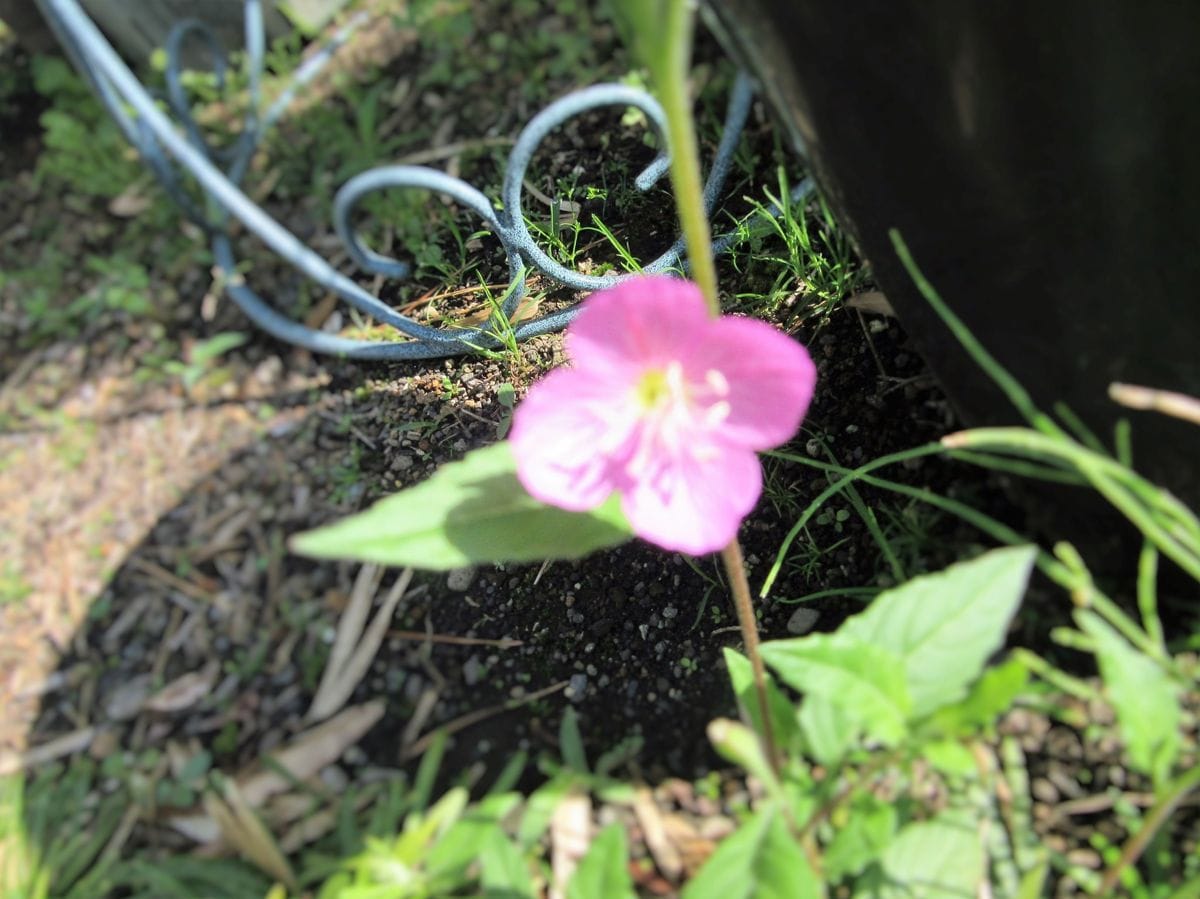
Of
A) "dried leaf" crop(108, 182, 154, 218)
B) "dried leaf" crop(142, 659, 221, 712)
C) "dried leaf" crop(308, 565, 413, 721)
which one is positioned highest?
"dried leaf" crop(108, 182, 154, 218)

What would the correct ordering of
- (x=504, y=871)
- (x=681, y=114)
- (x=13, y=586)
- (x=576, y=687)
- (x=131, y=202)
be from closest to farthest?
(x=681, y=114) → (x=504, y=871) → (x=576, y=687) → (x=13, y=586) → (x=131, y=202)

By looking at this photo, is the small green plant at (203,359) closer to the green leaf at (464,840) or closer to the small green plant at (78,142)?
the small green plant at (78,142)

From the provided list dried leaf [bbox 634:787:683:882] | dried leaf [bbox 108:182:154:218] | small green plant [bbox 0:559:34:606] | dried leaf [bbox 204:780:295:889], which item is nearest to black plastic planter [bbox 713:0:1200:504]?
dried leaf [bbox 634:787:683:882]

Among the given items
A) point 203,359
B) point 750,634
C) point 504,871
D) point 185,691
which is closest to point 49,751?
point 185,691

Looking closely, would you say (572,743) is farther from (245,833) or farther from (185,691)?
(185,691)

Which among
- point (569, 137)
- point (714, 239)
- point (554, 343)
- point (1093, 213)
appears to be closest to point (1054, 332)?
point (1093, 213)

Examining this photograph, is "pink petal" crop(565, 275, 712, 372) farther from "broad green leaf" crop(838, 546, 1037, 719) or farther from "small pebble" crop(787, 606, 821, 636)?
"small pebble" crop(787, 606, 821, 636)
